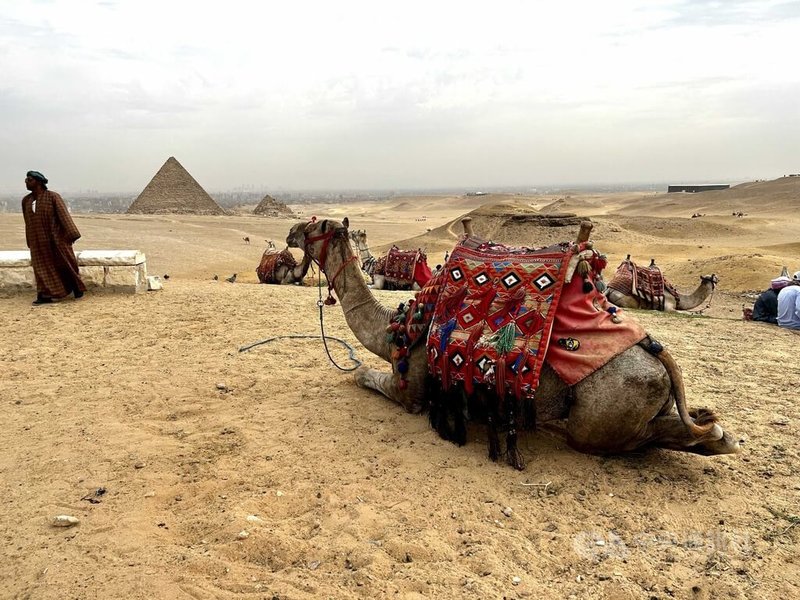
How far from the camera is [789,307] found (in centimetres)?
775

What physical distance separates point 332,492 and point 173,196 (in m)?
53.1

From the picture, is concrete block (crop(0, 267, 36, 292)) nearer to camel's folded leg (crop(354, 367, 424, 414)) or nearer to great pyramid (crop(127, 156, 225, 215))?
camel's folded leg (crop(354, 367, 424, 414))

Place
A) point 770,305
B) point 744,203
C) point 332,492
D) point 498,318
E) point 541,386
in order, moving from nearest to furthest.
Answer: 1. point 332,492
2. point 541,386
3. point 498,318
4. point 770,305
5. point 744,203

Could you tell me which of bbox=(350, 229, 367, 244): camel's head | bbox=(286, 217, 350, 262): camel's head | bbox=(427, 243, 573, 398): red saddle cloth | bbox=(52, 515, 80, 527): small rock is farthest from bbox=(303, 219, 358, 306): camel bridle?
bbox=(350, 229, 367, 244): camel's head

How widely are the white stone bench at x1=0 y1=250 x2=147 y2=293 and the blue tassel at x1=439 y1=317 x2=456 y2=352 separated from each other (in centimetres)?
649

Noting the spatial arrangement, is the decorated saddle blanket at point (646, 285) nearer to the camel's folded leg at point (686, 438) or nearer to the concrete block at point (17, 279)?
the camel's folded leg at point (686, 438)

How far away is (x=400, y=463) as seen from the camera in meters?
3.53

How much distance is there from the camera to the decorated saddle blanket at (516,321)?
3.37 meters

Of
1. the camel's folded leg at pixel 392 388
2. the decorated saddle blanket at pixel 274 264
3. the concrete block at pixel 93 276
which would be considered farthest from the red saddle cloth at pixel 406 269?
the camel's folded leg at pixel 392 388

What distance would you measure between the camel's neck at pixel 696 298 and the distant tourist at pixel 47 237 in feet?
32.6

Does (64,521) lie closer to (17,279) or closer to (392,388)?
(392,388)

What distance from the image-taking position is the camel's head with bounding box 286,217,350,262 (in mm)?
4539

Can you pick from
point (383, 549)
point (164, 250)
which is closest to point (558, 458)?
point (383, 549)

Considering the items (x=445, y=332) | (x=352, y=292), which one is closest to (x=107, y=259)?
(x=352, y=292)
